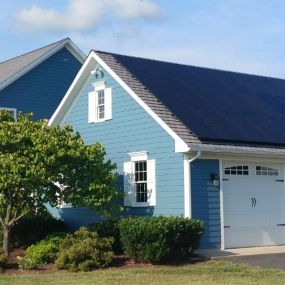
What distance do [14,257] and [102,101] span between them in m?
5.98

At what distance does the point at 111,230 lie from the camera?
1680cm

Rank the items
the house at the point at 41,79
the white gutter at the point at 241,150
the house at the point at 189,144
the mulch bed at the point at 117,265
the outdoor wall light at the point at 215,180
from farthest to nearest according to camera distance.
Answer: the house at the point at 41,79, the outdoor wall light at the point at 215,180, the house at the point at 189,144, the white gutter at the point at 241,150, the mulch bed at the point at 117,265

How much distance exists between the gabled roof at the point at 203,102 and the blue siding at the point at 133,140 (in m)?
0.40

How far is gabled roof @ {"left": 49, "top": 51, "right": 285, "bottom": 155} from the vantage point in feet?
55.0

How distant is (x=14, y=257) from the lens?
16844 mm

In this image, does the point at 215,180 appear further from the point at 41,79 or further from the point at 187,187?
the point at 41,79

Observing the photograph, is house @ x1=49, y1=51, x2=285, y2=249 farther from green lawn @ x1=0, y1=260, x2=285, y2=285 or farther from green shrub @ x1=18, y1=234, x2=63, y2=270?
green shrub @ x1=18, y1=234, x2=63, y2=270

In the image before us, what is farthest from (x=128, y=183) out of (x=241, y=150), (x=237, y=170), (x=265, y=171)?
(x=265, y=171)

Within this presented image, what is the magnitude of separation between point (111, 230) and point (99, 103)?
5.18 metres

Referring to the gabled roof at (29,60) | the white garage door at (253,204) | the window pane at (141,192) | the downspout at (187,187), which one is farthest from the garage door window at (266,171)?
the gabled roof at (29,60)

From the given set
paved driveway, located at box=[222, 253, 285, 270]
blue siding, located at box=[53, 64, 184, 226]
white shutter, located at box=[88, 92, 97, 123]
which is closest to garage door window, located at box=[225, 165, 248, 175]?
blue siding, located at box=[53, 64, 184, 226]

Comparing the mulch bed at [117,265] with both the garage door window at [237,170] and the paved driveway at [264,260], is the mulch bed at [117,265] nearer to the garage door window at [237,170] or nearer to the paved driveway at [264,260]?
the paved driveway at [264,260]

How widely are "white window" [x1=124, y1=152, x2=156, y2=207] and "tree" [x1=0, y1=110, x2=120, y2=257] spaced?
0.96m

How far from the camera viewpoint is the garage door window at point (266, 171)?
1791 cm
